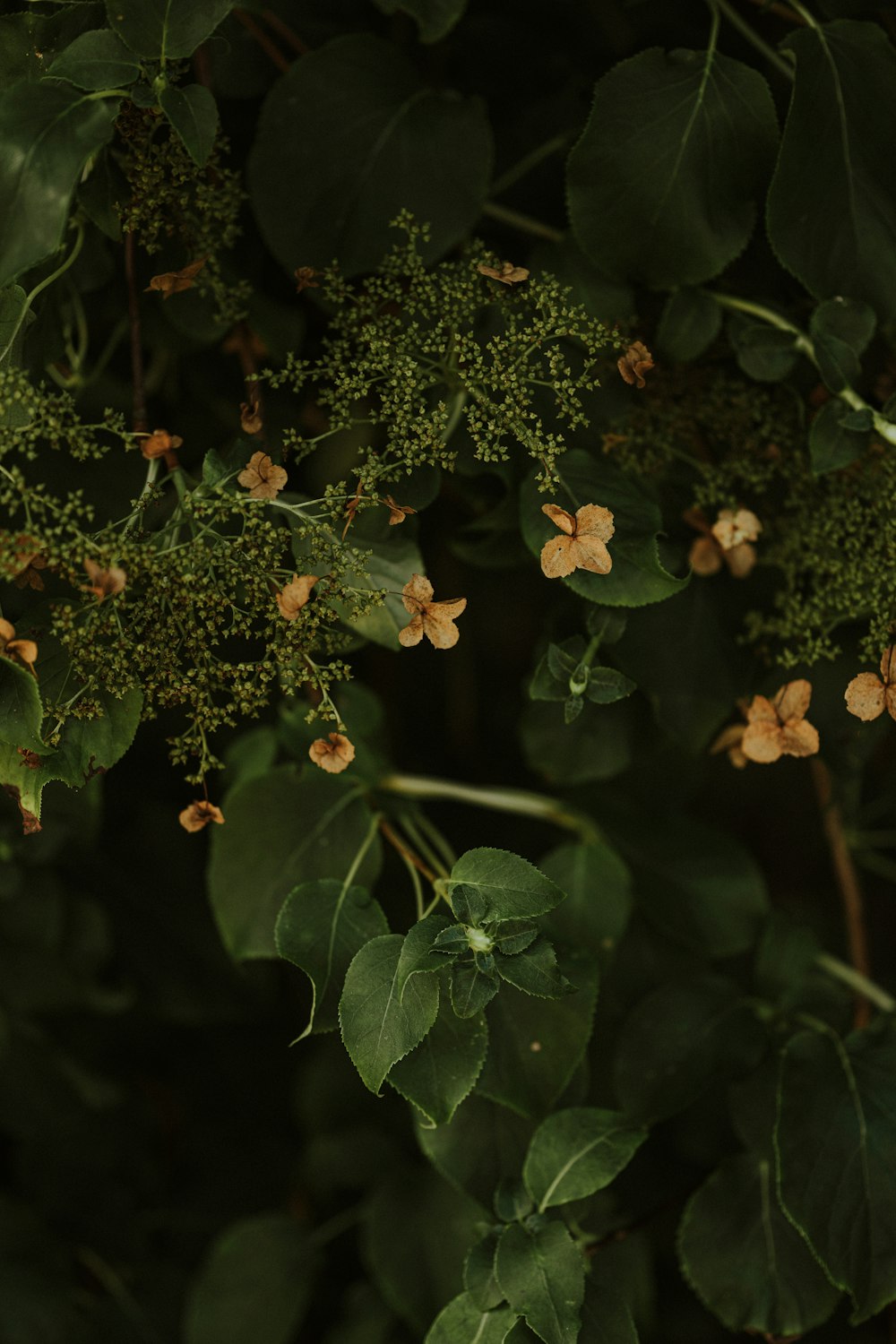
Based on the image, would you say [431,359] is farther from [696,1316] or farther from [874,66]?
[696,1316]

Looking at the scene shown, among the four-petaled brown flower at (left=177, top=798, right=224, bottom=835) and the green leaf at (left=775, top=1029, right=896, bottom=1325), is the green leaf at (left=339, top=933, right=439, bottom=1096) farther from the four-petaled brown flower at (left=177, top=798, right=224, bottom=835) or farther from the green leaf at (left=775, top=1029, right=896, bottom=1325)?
the green leaf at (left=775, top=1029, right=896, bottom=1325)

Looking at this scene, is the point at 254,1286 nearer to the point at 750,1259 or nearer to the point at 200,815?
the point at 750,1259

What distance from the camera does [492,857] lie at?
519mm

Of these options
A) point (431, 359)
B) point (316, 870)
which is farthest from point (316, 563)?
point (316, 870)

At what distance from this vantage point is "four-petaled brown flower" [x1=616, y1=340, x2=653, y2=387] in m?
0.55

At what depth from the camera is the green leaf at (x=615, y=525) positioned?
0.55 meters

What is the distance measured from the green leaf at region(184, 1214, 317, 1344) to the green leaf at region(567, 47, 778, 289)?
905 mm

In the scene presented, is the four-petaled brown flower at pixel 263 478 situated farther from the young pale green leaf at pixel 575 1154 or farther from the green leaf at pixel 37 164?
the young pale green leaf at pixel 575 1154

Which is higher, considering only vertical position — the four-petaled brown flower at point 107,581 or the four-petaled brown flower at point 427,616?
the four-petaled brown flower at point 107,581

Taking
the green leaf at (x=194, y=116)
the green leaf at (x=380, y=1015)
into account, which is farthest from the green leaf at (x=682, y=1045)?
the green leaf at (x=194, y=116)

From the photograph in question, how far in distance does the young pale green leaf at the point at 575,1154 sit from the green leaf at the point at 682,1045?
0.32 ft

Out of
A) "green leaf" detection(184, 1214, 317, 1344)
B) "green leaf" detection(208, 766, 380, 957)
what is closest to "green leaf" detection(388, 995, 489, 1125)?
"green leaf" detection(208, 766, 380, 957)

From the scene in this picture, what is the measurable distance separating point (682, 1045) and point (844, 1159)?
0.48 ft

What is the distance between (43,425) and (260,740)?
38 centimetres
